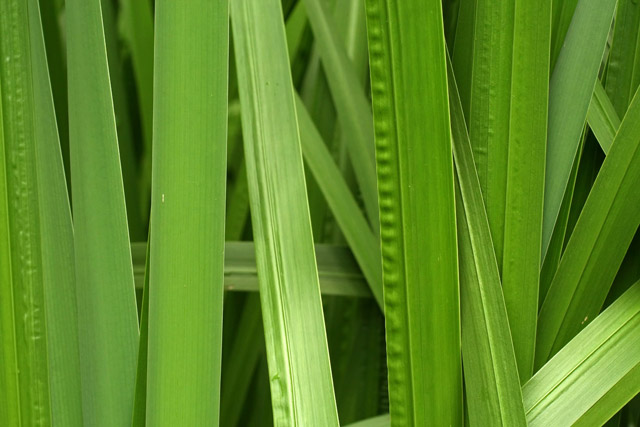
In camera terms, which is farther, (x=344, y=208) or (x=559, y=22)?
(x=344, y=208)

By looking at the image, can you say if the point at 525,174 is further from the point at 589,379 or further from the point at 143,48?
the point at 143,48

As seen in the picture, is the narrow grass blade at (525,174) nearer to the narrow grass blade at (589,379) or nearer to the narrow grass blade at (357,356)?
the narrow grass blade at (589,379)

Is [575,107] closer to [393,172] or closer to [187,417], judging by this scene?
[393,172]

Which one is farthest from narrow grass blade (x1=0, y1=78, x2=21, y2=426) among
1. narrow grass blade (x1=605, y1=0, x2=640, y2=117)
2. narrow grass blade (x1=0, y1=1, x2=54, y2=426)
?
narrow grass blade (x1=605, y1=0, x2=640, y2=117)

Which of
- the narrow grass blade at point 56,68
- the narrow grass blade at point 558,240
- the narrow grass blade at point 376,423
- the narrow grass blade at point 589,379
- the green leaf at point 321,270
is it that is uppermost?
the narrow grass blade at point 56,68

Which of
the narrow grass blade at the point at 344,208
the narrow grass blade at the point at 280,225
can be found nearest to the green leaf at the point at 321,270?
the narrow grass blade at the point at 344,208

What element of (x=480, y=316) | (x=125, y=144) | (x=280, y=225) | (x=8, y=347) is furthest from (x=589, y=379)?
(x=125, y=144)
